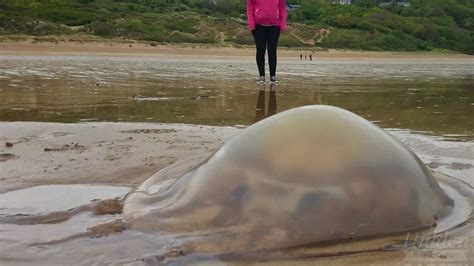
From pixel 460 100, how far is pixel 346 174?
214 inches

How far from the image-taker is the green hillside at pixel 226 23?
40.8m

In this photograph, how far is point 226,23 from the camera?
46.6m

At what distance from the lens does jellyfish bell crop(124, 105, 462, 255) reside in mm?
1745

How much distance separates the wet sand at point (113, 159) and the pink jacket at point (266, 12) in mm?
3137

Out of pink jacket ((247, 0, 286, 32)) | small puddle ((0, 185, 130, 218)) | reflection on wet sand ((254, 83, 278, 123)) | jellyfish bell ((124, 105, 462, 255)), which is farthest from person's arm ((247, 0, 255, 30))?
jellyfish bell ((124, 105, 462, 255))

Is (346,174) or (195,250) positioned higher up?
(346,174)

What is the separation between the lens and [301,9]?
208 feet

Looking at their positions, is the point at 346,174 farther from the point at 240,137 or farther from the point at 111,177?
the point at 111,177

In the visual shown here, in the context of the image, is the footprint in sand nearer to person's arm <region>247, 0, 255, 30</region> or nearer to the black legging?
person's arm <region>247, 0, 255, 30</region>

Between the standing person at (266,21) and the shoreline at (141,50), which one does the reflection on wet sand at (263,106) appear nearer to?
the standing person at (266,21)

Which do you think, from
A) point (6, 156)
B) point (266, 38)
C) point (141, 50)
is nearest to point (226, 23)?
point (141, 50)

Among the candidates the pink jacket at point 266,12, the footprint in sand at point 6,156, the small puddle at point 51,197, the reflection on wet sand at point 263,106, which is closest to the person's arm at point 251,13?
the pink jacket at point 266,12

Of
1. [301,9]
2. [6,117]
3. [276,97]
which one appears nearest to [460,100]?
[276,97]

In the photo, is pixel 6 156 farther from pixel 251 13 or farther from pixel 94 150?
pixel 251 13
